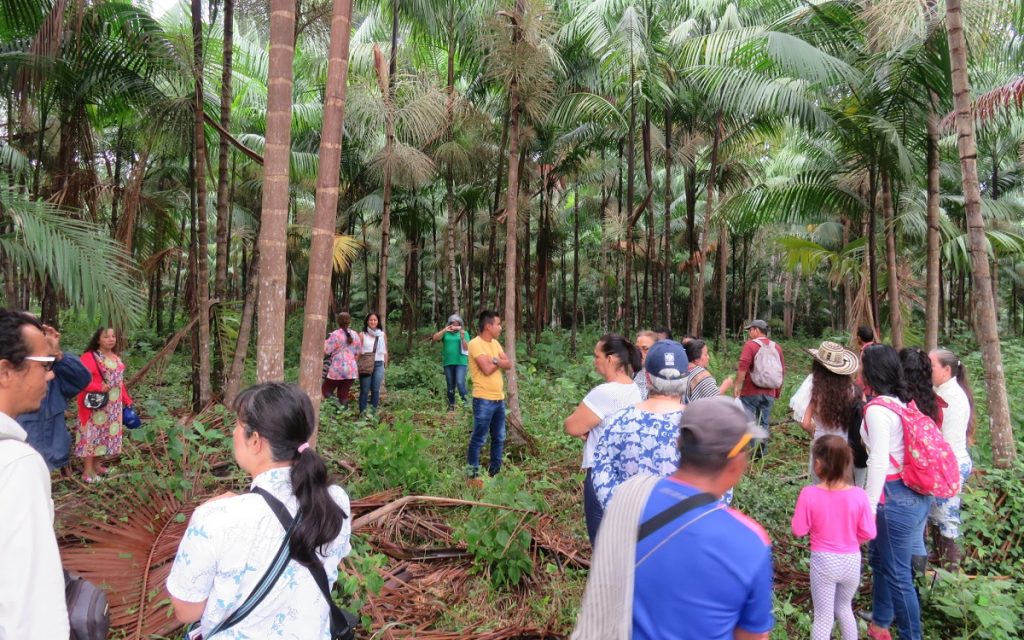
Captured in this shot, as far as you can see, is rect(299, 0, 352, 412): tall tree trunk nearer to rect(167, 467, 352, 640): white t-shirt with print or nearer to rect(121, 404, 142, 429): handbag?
rect(167, 467, 352, 640): white t-shirt with print

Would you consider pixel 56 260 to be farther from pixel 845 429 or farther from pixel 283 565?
pixel 845 429

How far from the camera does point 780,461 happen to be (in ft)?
24.6

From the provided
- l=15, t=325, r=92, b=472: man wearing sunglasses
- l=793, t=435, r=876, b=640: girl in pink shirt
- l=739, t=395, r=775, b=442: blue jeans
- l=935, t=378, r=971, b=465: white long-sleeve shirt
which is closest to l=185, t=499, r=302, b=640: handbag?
l=793, t=435, r=876, b=640: girl in pink shirt

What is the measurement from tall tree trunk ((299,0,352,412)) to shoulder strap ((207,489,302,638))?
2.11 meters

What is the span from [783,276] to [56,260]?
100 ft

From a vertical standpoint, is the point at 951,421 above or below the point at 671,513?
below

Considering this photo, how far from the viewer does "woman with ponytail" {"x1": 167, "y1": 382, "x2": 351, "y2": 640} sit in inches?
65.5

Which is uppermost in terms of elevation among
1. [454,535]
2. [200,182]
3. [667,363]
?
[200,182]

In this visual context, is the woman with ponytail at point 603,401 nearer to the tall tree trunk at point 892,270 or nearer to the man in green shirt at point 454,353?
the man in green shirt at point 454,353

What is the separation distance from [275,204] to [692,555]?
3164 mm

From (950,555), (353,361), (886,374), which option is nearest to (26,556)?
(886,374)

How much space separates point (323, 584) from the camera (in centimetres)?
182

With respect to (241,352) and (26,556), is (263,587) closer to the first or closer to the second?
(26,556)

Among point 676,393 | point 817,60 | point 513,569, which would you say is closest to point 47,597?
point 676,393
